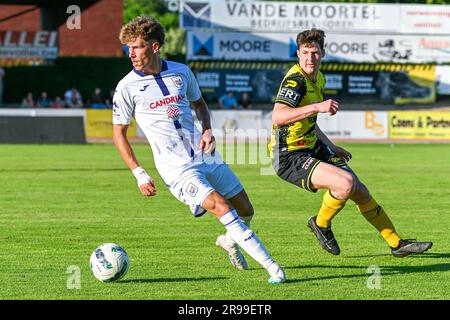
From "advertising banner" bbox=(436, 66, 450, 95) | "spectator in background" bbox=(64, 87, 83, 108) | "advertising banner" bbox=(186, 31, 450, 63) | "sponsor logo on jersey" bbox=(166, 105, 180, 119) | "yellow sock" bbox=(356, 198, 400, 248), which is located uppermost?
"sponsor logo on jersey" bbox=(166, 105, 180, 119)

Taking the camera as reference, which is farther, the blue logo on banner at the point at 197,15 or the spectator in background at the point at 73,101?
the blue logo on banner at the point at 197,15

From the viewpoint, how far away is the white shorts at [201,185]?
8.73m

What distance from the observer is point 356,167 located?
80.6 ft

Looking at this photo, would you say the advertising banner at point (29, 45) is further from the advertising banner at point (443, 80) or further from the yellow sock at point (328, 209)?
the yellow sock at point (328, 209)

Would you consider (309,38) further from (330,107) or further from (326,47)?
(326,47)

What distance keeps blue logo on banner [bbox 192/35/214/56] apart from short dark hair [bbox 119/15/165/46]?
4447 centimetres

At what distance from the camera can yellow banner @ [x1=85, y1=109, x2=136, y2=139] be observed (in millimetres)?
35531

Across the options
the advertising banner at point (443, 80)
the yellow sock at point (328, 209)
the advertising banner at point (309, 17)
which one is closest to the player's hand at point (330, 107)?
the yellow sock at point (328, 209)

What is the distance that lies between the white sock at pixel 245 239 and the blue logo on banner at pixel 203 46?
44.7 metres

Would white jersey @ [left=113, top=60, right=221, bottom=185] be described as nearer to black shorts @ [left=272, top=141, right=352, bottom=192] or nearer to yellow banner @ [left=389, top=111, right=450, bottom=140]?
black shorts @ [left=272, top=141, right=352, bottom=192]

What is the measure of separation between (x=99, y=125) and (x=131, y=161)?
27.1m

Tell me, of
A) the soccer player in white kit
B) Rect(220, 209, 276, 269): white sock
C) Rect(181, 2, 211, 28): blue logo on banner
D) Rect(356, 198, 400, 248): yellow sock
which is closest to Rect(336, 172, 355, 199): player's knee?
Rect(356, 198, 400, 248): yellow sock

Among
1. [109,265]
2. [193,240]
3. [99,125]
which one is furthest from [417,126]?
[109,265]

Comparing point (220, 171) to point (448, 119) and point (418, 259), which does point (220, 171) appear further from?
point (448, 119)
